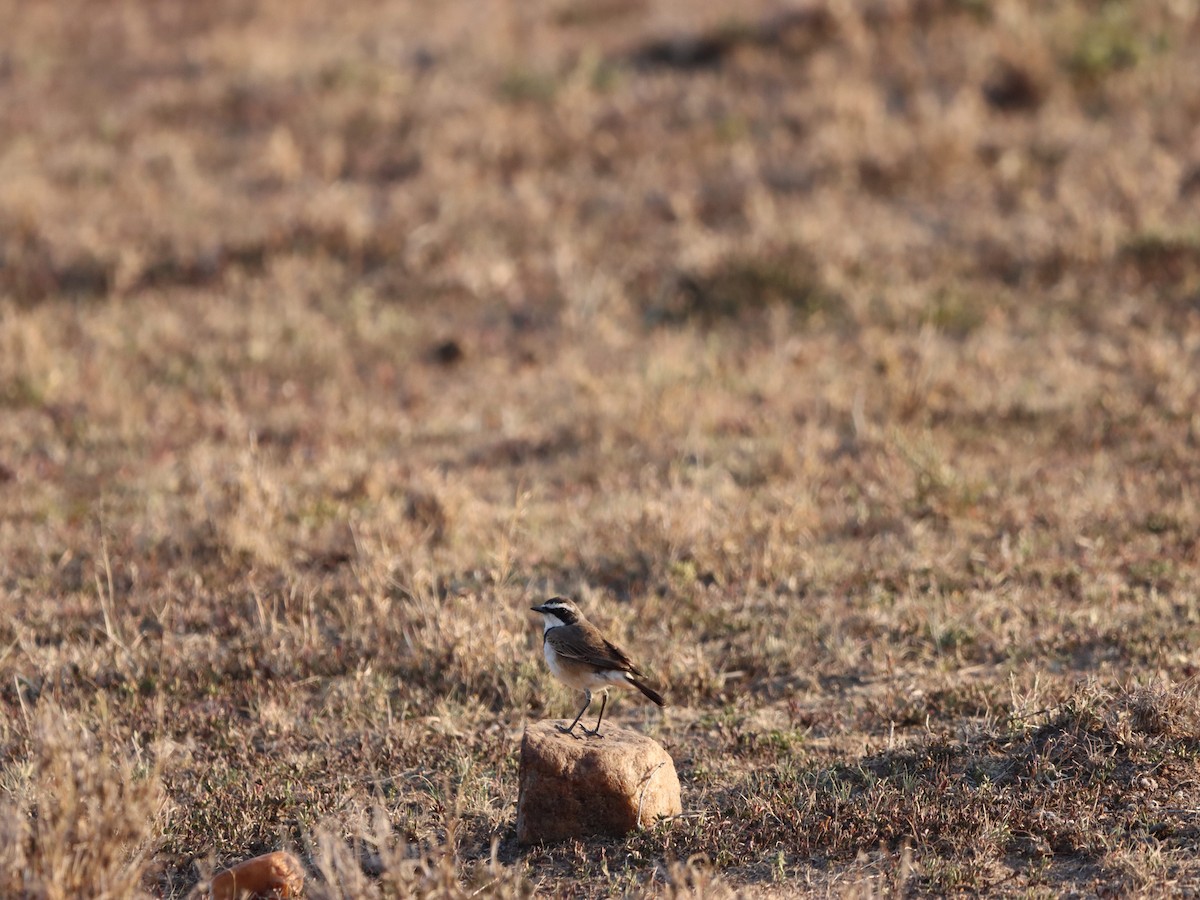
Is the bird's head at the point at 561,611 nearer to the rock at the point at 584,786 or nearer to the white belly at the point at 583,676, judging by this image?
the white belly at the point at 583,676

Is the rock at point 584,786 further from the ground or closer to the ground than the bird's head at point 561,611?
closer to the ground

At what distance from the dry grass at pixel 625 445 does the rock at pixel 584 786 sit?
13 centimetres

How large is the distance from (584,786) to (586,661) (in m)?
0.52

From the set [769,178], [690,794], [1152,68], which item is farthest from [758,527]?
[1152,68]

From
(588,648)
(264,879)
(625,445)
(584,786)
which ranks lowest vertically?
(264,879)

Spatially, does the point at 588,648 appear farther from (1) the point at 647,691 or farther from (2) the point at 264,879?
(2) the point at 264,879

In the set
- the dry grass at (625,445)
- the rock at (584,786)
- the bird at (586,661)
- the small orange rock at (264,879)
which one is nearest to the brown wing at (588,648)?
the bird at (586,661)

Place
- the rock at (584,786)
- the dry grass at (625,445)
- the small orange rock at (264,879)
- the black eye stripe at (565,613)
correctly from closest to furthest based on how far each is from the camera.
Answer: the small orange rock at (264,879), the rock at (584,786), the dry grass at (625,445), the black eye stripe at (565,613)

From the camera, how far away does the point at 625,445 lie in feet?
33.9

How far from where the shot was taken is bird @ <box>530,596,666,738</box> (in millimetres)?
5586

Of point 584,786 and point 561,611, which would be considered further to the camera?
point 561,611

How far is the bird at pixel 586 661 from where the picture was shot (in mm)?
5586

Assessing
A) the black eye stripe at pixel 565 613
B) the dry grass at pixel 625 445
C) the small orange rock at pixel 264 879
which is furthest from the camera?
the black eye stripe at pixel 565 613

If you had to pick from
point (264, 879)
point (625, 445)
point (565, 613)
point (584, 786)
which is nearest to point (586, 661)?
point (565, 613)
